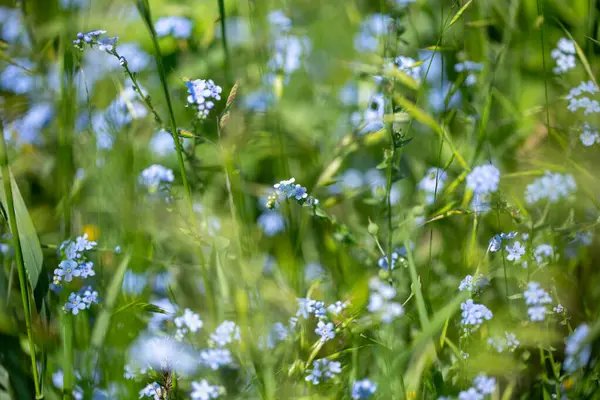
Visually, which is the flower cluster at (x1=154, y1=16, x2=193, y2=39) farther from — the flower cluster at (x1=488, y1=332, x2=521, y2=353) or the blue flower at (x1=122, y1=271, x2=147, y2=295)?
the flower cluster at (x1=488, y1=332, x2=521, y2=353)

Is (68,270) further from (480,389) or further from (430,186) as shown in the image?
(430,186)

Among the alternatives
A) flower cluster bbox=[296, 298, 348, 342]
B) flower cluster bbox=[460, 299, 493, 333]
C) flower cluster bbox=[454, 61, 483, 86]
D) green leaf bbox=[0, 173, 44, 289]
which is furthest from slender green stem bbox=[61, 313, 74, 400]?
flower cluster bbox=[454, 61, 483, 86]

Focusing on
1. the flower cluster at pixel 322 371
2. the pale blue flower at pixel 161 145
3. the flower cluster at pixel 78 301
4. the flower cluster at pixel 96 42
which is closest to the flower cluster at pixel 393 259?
the flower cluster at pixel 322 371

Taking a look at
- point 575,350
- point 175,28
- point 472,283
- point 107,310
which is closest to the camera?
point 575,350

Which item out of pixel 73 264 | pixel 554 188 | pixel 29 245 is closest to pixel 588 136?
pixel 554 188

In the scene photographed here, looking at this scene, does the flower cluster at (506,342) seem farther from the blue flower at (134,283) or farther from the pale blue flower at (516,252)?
the blue flower at (134,283)
